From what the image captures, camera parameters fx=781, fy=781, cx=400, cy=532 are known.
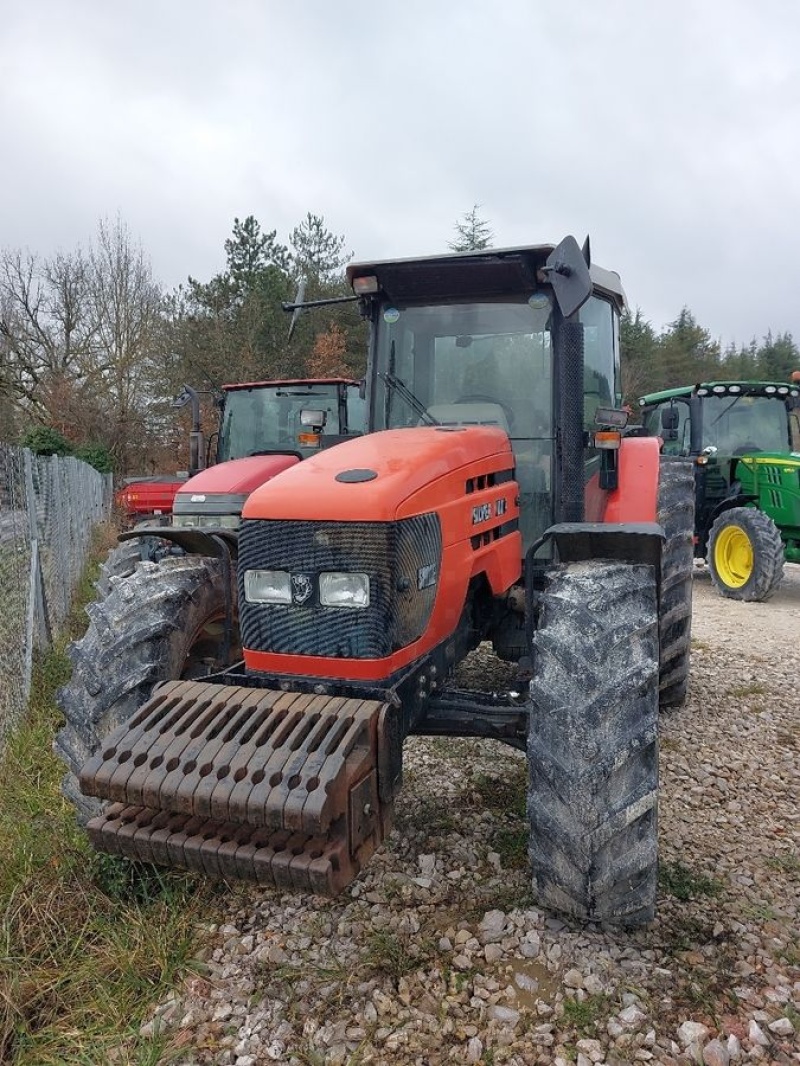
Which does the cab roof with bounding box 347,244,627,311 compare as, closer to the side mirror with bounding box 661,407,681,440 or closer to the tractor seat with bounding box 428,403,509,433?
the tractor seat with bounding box 428,403,509,433

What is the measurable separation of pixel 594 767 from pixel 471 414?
1775 millimetres

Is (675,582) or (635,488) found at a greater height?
(635,488)

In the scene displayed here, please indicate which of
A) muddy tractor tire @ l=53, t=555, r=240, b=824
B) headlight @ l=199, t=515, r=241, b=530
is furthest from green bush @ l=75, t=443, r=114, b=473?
muddy tractor tire @ l=53, t=555, r=240, b=824

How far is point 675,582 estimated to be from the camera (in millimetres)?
4508

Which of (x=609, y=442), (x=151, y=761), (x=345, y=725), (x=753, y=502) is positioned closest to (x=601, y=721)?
(x=345, y=725)

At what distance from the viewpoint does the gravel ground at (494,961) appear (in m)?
2.13

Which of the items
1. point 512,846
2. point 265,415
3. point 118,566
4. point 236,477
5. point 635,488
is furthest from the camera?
point 265,415

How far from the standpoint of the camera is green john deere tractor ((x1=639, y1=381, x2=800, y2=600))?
857 centimetres

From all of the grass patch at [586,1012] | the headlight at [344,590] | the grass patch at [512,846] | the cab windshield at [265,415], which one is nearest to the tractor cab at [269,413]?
the cab windshield at [265,415]

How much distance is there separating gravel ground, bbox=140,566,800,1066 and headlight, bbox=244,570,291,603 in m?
1.10

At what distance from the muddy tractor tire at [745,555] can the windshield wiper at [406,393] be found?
241 inches

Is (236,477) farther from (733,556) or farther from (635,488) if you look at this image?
(733,556)

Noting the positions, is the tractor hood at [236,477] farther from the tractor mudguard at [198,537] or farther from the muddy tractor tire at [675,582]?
the muddy tractor tire at [675,582]

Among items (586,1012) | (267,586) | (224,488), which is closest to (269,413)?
(224,488)
